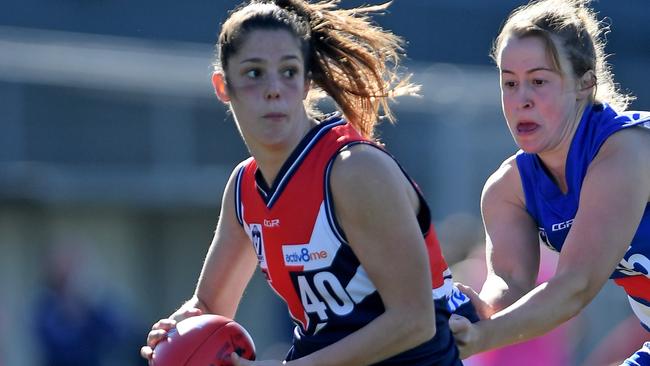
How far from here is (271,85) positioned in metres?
3.89

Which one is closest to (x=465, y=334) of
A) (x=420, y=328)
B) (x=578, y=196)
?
(x=420, y=328)

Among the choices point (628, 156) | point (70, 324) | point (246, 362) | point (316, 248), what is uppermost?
point (628, 156)

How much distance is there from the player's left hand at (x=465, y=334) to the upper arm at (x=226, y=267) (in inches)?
30.7

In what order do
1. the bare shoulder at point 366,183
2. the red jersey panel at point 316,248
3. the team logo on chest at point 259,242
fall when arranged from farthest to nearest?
the team logo on chest at point 259,242 < the red jersey panel at point 316,248 < the bare shoulder at point 366,183

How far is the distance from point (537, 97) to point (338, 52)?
2.09ft

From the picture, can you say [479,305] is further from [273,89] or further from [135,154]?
[135,154]

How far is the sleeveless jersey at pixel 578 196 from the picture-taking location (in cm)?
416

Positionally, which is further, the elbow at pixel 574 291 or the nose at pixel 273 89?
the elbow at pixel 574 291

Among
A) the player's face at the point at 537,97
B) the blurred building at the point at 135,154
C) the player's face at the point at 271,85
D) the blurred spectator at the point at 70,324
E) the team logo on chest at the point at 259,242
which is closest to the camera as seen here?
the player's face at the point at 271,85

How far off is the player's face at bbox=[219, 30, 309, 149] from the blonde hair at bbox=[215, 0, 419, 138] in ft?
0.19

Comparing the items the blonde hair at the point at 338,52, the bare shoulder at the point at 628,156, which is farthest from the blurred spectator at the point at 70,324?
the bare shoulder at the point at 628,156

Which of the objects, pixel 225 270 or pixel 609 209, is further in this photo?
pixel 225 270

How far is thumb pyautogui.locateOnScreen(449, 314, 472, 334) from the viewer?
4.02 metres

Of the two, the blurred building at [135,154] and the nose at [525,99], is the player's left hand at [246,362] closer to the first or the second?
the nose at [525,99]
